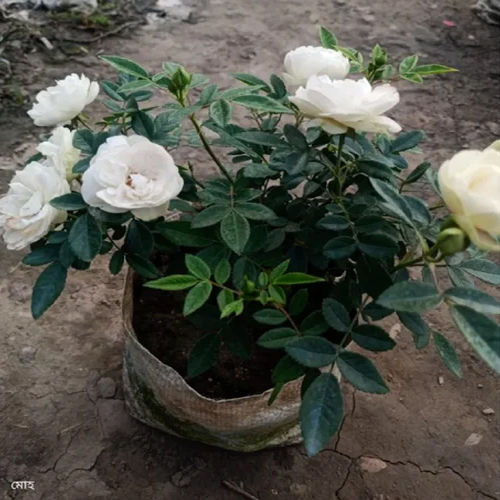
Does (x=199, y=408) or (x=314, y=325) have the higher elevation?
(x=314, y=325)

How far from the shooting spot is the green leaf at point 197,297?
0.93 metres

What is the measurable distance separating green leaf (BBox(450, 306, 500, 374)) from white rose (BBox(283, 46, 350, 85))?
17.4 inches

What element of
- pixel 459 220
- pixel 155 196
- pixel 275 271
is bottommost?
pixel 275 271

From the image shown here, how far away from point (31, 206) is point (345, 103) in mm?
503

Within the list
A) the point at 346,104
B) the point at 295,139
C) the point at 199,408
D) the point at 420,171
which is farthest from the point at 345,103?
the point at 199,408

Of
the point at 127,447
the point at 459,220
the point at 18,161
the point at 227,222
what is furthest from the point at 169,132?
the point at 18,161

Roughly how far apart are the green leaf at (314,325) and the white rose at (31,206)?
426mm

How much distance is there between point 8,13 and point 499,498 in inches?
112

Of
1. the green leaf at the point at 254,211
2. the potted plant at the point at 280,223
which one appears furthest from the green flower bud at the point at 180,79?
the green leaf at the point at 254,211

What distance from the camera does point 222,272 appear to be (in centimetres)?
100

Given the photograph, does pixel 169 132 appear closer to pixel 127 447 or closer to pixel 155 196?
pixel 155 196

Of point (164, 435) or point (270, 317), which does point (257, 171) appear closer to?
point (270, 317)

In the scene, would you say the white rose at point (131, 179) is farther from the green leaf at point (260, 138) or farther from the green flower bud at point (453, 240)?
the green flower bud at point (453, 240)

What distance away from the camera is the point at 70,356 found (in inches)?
66.2
